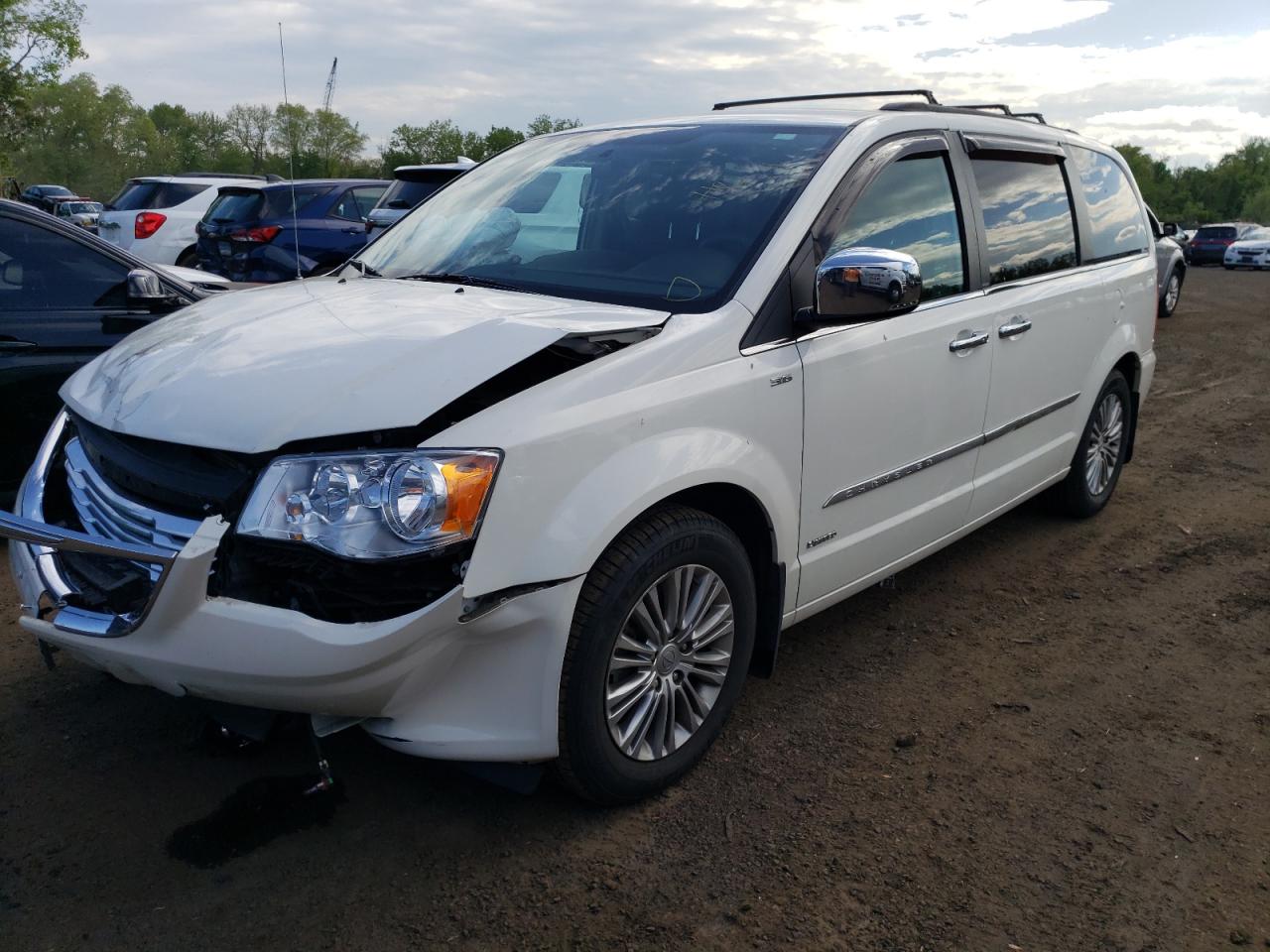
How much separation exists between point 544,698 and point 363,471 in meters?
0.67

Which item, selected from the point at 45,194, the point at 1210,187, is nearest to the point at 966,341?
the point at 45,194

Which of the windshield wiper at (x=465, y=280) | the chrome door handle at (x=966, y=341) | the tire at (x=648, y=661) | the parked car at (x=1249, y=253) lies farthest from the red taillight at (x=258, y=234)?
the parked car at (x=1249, y=253)

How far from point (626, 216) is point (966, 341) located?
4.25 ft

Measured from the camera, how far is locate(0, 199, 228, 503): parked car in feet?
15.0

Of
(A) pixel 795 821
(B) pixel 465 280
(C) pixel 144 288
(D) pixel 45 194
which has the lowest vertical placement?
(A) pixel 795 821

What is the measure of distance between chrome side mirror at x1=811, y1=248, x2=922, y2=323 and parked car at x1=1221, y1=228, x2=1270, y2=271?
113 feet

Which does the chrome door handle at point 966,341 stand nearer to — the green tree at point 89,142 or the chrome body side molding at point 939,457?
the chrome body side molding at point 939,457

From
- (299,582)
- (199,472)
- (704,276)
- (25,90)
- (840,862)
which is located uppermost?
(25,90)

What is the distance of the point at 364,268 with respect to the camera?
388 centimetres

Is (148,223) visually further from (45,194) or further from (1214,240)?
(1214,240)

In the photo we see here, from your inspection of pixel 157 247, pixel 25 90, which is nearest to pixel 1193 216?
pixel 25 90

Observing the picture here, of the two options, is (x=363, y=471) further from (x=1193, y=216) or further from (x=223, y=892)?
(x=1193, y=216)

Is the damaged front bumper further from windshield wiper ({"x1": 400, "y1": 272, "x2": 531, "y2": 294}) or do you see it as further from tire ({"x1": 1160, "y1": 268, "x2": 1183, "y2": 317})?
tire ({"x1": 1160, "y1": 268, "x2": 1183, "y2": 317})

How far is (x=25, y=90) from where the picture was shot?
38.8 meters
